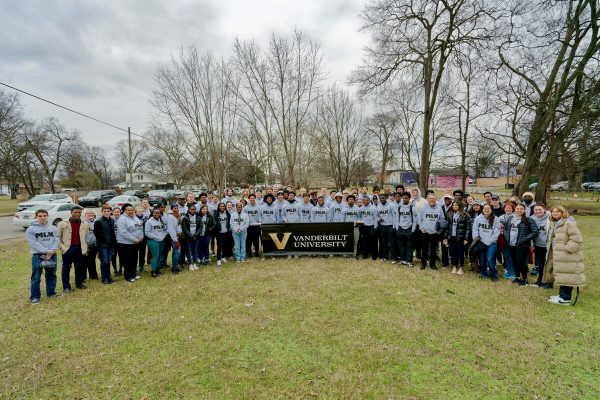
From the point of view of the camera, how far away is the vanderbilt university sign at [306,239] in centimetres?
927

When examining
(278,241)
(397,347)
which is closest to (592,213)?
(278,241)

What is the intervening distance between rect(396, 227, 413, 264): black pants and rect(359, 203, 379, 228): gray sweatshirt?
73 centimetres

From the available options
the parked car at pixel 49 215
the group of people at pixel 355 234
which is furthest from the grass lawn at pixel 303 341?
the parked car at pixel 49 215

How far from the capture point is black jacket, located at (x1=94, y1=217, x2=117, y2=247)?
23.4 feet

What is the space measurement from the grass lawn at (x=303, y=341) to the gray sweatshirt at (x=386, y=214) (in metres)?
A: 2.01

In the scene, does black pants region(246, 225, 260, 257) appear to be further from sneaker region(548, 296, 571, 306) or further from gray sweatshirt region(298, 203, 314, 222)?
sneaker region(548, 296, 571, 306)

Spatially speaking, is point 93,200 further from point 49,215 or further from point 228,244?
point 228,244

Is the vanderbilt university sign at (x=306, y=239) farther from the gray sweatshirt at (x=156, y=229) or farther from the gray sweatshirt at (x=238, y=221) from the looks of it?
the gray sweatshirt at (x=156, y=229)

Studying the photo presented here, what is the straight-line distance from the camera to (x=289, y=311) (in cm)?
539

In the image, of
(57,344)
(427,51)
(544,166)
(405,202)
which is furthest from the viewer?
(544,166)

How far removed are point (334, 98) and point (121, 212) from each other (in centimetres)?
2785

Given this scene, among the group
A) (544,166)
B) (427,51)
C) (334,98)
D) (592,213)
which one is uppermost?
(334,98)

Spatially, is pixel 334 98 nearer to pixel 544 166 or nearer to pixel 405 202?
pixel 544 166

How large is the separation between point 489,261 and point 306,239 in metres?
4.77
